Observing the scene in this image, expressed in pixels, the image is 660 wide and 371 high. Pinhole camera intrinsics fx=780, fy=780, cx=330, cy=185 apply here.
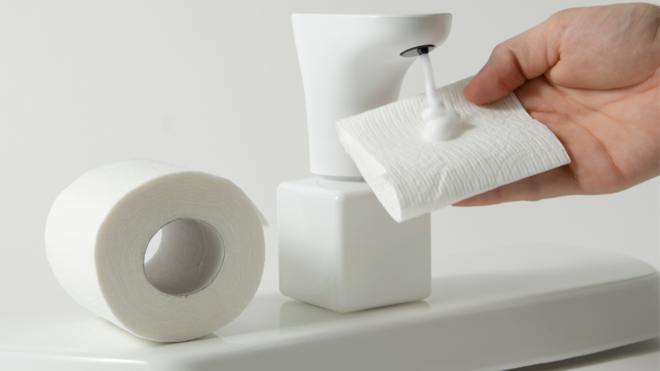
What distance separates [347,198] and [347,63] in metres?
0.21

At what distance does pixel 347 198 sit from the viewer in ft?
3.89

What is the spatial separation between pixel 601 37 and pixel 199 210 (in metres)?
0.68

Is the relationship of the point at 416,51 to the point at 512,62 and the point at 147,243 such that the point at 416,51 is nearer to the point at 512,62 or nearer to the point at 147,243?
the point at 512,62

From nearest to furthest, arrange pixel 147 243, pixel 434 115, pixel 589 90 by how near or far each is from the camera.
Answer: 1. pixel 147 243
2. pixel 434 115
3. pixel 589 90

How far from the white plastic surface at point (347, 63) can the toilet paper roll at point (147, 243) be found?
0.23 metres

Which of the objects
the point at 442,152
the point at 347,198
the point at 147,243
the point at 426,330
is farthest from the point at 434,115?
the point at 147,243

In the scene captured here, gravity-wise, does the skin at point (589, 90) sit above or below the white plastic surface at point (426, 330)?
above

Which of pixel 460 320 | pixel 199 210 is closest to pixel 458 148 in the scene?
pixel 460 320

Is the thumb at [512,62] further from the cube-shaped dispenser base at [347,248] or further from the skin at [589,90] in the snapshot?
the cube-shaped dispenser base at [347,248]

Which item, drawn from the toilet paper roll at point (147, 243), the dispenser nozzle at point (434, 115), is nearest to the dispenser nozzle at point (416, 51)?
the dispenser nozzle at point (434, 115)

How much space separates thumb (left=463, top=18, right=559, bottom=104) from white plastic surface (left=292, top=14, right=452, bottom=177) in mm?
89

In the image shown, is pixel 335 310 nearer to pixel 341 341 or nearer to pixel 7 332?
pixel 341 341

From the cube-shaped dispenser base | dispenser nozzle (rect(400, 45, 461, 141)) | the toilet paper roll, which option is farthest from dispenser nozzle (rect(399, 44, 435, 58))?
the toilet paper roll

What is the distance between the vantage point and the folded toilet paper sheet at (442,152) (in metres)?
1.07
